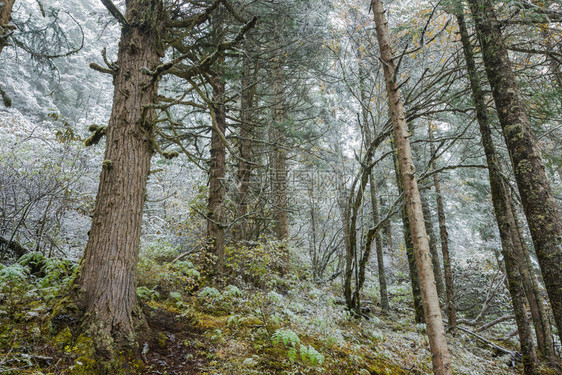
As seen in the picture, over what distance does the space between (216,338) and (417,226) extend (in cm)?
332

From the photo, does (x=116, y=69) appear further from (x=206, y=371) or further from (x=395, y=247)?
(x=395, y=247)

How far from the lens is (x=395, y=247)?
20.0 meters

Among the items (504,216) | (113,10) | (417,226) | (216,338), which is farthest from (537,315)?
(113,10)

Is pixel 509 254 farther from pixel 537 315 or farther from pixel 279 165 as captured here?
pixel 279 165

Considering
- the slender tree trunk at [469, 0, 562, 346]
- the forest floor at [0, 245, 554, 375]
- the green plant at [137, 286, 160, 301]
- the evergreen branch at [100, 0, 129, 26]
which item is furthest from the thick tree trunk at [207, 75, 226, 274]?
the slender tree trunk at [469, 0, 562, 346]

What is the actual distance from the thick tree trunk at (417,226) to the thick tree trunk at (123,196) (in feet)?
11.3

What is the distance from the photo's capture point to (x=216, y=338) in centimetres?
400

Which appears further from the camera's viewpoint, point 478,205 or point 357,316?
point 478,205

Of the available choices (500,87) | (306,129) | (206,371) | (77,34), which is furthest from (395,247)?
(77,34)

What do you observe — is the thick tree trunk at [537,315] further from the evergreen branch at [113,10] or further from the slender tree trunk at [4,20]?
the slender tree trunk at [4,20]

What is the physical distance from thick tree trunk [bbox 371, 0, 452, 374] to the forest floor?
3.92ft

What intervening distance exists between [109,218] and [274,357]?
290 cm

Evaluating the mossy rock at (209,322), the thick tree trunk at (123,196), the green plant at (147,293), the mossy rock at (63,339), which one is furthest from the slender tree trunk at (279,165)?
the mossy rock at (63,339)

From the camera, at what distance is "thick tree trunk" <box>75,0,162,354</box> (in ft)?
10.1
